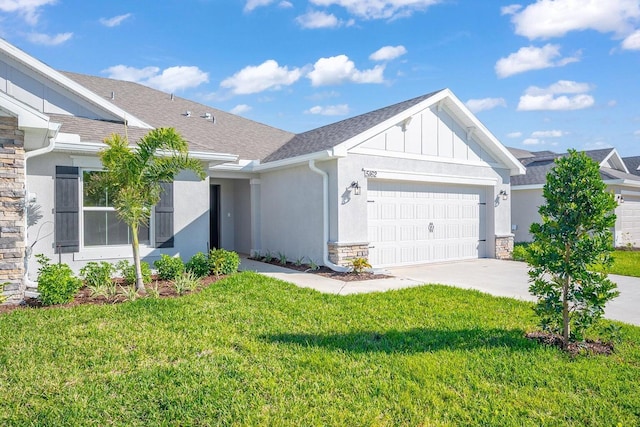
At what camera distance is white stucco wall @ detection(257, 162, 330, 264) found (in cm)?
1041

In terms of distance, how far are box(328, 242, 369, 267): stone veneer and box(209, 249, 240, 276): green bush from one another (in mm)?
2400

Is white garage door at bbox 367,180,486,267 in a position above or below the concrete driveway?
above

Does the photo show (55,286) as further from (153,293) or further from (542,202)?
(542,202)

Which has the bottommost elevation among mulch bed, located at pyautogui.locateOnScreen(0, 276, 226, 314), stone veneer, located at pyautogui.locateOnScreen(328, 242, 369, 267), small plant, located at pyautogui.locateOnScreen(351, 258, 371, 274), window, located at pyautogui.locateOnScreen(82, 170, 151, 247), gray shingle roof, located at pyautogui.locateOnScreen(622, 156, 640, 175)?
mulch bed, located at pyautogui.locateOnScreen(0, 276, 226, 314)

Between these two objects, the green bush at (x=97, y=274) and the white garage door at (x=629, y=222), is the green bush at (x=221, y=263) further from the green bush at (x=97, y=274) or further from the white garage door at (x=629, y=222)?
the white garage door at (x=629, y=222)

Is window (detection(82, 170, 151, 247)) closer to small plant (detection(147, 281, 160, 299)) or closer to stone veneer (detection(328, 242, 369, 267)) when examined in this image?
small plant (detection(147, 281, 160, 299))

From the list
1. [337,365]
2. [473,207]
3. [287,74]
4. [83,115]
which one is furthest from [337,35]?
[337,365]

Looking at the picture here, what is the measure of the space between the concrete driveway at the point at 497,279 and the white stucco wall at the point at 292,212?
2.31 meters

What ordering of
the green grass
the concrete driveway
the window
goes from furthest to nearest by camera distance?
the window < the concrete driveway < the green grass

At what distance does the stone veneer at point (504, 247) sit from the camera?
1291 cm

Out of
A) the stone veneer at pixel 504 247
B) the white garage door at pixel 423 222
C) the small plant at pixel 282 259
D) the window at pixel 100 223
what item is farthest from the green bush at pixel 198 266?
the stone veneer at pixel 504 247

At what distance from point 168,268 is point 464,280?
6547 millimetres

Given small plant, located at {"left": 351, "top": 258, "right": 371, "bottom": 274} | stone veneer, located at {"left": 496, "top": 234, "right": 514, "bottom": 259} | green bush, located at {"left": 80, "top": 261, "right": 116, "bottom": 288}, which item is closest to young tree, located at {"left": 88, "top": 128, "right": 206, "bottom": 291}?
green bush, located at {"left": 80, "top": 261, "right": 116, "bottom": 288}

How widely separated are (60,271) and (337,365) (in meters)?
5.31
